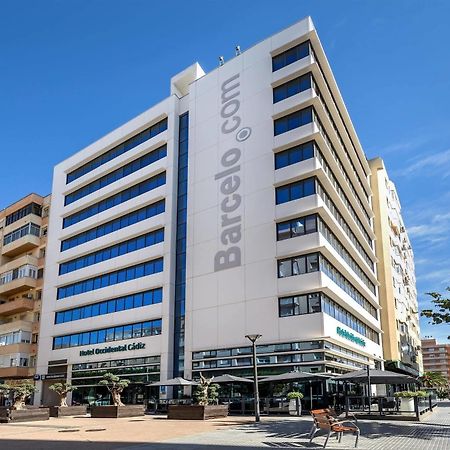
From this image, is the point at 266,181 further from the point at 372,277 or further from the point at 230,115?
the point at 372,277

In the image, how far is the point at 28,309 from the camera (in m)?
56.6

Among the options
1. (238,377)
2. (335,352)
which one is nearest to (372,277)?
(335,352)

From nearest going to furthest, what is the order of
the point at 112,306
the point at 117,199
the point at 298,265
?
the point at 298,265, the point at 112,306, the point at 117,199

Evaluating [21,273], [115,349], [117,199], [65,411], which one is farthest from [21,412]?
[21,273]

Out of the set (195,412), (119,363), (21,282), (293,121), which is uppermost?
(293,121)

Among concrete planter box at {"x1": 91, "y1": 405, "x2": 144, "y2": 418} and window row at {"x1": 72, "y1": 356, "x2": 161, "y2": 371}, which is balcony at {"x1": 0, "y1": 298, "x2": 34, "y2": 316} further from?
concrete planter box at {"x1": 91, "y1": 405, "x2": 144, "y2": 418}

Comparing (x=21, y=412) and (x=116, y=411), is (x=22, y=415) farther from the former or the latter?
(x=116, y=411)

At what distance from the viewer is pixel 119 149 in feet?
168

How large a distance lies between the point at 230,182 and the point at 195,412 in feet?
60.9

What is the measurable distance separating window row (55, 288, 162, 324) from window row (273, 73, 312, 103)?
1830 cm

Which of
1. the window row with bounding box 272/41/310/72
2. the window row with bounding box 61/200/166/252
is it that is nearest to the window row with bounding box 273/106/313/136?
the window row with bounding box 272/41/310/72

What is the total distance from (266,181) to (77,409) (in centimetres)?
2074

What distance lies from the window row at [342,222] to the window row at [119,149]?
17172 mm

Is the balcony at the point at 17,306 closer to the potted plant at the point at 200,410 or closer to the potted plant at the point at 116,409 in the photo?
the potted plant at the point at 116,409
